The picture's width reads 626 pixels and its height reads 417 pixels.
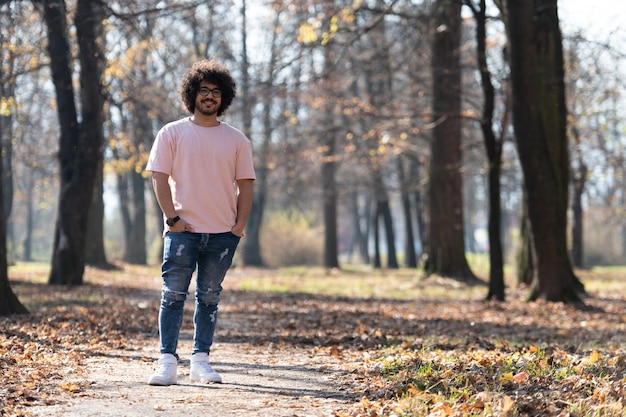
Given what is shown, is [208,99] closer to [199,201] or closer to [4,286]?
[199,201]

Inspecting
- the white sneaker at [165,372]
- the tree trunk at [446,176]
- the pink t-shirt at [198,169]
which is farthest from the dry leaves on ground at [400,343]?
the tree trunk at [446,176]

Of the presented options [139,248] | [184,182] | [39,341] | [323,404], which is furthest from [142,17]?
[139,248]

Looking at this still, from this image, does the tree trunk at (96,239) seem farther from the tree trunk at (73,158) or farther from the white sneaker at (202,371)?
the white sneaker at (202,371)

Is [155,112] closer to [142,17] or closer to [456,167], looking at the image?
[142,17]

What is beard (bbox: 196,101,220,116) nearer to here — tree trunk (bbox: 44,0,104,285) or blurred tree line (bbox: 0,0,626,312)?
blurred tree line (bbox: 0,0,626,312)

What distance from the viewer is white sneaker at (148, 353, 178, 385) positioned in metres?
6.30

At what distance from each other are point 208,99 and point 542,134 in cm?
908

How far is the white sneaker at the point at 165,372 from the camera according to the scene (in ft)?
20.7

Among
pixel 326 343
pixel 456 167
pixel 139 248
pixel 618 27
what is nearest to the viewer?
pixel 326 343

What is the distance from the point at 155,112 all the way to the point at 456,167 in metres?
7.04

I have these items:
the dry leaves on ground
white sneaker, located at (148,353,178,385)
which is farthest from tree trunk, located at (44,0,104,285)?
white sneaker, located at (148,353,178,385)

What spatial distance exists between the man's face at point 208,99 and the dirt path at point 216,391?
1.90 metres

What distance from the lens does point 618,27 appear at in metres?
14.7

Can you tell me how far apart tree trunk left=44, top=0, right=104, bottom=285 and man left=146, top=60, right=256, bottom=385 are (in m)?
11.3
